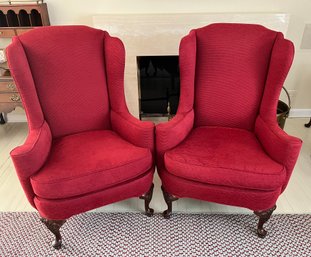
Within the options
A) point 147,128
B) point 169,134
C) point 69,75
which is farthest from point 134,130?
point 69,75

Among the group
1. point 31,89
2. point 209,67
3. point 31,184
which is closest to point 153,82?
point 209,67

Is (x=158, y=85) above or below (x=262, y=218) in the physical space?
above

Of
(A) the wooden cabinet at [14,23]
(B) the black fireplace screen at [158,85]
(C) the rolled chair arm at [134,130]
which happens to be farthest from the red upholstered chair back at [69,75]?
(B) the black fireplace screen at [158,85]

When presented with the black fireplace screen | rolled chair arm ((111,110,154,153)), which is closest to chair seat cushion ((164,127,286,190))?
rolled chair arm ((111,110,154,153))

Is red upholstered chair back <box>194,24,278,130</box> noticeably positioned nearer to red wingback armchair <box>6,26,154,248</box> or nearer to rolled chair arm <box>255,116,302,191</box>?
rolled chair arm <box>255,116,302,191</box>

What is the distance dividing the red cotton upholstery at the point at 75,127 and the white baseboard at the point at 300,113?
205 centimetres

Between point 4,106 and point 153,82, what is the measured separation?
1.35 meters

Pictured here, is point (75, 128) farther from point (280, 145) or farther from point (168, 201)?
point (280, 145)

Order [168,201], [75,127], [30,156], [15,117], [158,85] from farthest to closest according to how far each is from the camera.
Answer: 1. [15,117]
2. [158,85]
3. [75,127]
4. [168,201]
5. [30,156]

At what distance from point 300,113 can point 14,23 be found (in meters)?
2.95

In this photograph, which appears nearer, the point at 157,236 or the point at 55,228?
the point at 55,228

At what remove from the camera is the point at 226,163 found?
1.37 m

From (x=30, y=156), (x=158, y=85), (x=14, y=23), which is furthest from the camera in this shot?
(x=158, y=85)

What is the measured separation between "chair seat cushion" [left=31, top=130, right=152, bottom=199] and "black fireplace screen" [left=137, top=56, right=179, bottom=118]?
118 cm
